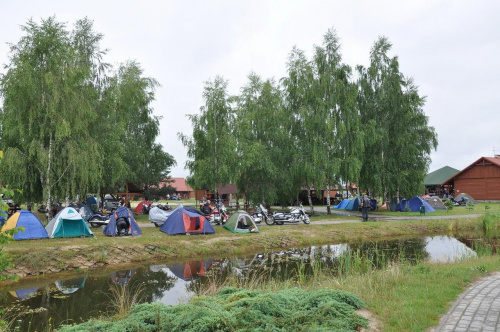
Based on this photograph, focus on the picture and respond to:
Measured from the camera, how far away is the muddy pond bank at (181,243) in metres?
11.7

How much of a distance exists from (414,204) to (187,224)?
754 inches

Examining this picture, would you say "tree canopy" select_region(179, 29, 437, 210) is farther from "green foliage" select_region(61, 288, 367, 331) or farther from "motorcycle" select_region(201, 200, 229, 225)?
"green foliage" select_region(61, 288, 367, 331)

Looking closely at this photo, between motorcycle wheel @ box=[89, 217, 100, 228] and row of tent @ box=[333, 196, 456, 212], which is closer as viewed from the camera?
motorcycle wheel @ box=[89, 217, 100, 228]

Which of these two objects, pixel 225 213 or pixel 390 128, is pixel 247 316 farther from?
pixel 390 128

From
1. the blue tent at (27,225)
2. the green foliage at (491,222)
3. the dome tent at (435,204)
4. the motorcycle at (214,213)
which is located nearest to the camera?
the blue tent at (27,225)

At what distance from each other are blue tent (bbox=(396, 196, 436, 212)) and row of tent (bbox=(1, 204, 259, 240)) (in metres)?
15.9

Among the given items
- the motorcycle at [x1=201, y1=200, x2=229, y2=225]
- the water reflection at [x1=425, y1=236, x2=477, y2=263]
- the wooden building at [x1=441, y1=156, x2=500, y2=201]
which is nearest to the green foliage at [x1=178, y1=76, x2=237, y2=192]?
the motorcycle at [x1=201, y1=200, x2=229, y2=225]

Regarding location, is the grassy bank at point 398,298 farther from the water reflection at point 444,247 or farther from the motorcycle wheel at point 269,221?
the motorcycle wheel at point 269,221

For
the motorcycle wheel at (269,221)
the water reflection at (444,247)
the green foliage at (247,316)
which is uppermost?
the motorcycle wheel at (269,221)

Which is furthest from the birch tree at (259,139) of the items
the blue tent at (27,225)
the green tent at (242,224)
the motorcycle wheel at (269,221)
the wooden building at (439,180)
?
the wooden building at (439,180)

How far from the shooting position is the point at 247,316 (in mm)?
4480

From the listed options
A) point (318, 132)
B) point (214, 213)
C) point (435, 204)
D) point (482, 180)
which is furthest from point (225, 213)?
point (482, 180)

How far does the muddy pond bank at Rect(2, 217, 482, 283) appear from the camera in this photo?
1171cm

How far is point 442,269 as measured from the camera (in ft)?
27.3
